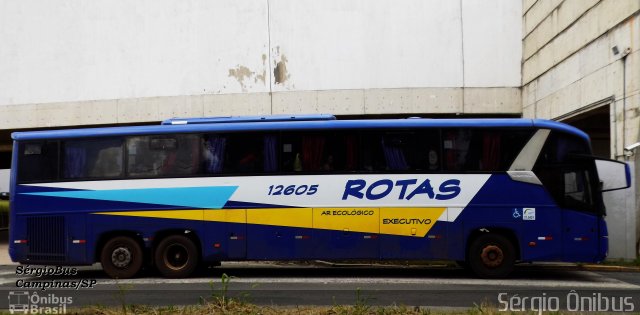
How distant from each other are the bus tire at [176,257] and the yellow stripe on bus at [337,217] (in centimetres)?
53

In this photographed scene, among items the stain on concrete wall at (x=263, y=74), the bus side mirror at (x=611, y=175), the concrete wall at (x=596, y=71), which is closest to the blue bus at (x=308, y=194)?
the concrete wall at (x=596, y=71)

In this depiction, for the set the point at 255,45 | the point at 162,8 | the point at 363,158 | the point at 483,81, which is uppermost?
the point at 162,8

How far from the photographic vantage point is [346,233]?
12.8m

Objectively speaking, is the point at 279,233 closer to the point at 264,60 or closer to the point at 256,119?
the point at 256,119

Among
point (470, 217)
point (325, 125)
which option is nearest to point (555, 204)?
point (470, 217)

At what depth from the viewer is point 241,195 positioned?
12992mm

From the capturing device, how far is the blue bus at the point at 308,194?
12680 millimetres

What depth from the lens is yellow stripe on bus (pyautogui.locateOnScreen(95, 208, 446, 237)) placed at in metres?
12.7

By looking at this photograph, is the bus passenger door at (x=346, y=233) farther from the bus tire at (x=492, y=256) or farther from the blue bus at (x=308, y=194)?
the bus tire at (x=492, y=256)

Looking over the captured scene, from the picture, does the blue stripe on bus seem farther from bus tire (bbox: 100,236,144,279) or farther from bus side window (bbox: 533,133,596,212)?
bus side window (bbox: 533,133,596,212)

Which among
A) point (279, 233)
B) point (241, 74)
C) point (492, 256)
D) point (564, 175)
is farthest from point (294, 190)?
point (241, 74)

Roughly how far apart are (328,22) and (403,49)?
2.94 m

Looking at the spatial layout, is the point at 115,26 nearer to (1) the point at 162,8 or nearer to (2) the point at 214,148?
(1) the point at 162,8

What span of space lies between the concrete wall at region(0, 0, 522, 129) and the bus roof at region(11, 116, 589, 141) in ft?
28.6
